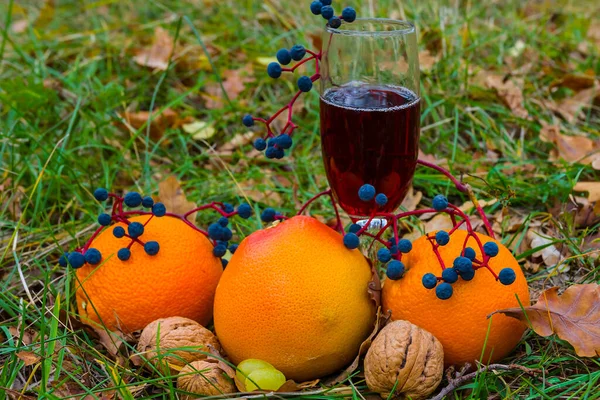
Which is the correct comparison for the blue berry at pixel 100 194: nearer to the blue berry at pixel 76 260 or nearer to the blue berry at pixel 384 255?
the blue berry at pixel 76 260

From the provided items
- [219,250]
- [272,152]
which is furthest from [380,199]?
[219,250]

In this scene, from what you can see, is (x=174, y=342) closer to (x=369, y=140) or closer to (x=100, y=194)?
(x=100, y=194)

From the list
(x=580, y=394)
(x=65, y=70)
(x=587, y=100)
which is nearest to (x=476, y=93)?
(x=587, y=100)

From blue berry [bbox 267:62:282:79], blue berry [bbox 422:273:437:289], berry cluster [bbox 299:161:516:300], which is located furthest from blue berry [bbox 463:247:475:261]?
blue berry [bbox 267:62:282:79]

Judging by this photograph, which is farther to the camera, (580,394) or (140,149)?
(140,149)

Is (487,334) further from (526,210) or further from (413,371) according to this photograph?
(526,210)

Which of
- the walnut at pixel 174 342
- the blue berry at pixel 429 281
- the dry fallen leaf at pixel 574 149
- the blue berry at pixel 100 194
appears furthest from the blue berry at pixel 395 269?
the dry fallen leaf at pixel 574 149
